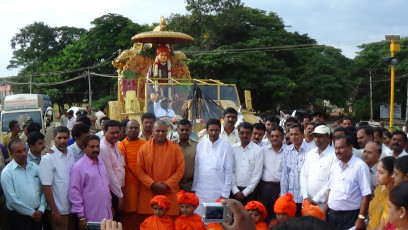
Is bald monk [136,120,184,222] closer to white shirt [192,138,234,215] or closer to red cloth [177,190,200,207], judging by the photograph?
white shirt [192,138,234,215]

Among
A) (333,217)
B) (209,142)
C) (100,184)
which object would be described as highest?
(209,142)

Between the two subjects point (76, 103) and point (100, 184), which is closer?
point (100, 184)

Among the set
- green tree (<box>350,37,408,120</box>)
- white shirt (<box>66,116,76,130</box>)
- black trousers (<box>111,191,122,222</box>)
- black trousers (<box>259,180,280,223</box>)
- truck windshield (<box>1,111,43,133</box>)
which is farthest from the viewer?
green tree (<box>350,37,408,120</box>)

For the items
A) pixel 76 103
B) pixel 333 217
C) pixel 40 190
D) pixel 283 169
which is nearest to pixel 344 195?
pixel 333 217

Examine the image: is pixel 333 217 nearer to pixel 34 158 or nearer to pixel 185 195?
pixel 185 195

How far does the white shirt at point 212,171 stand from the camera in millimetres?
5664

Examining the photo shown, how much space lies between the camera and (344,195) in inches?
190

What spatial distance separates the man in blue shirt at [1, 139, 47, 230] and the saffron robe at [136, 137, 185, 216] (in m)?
1.23

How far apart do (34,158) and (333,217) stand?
345 cm

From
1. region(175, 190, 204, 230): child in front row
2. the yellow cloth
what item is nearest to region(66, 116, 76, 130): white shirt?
region(175, 190, 204, 230): child in front row

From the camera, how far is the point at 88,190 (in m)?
5.08

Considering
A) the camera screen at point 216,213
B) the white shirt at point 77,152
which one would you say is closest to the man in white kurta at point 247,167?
the white shirt at point 77,152

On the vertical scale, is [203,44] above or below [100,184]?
above

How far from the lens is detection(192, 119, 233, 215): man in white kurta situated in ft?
18.6
